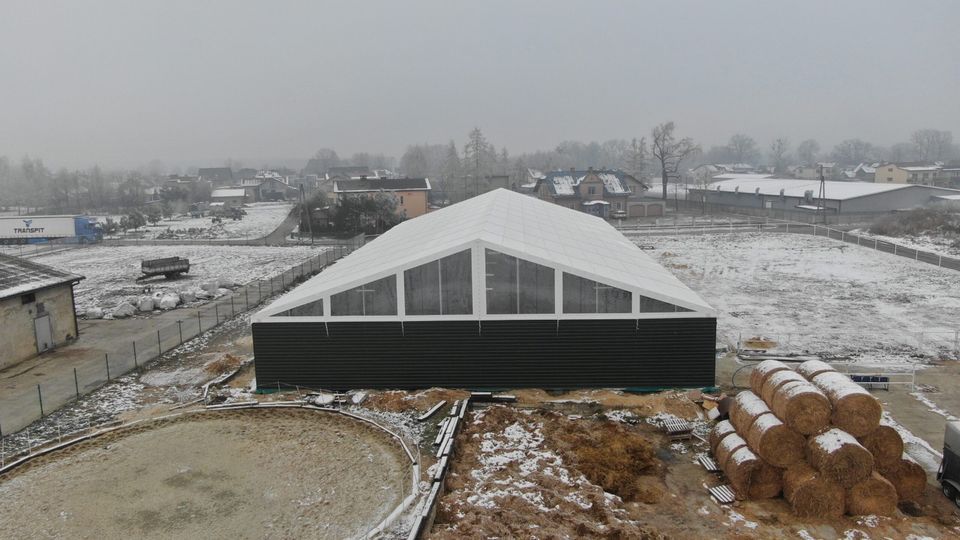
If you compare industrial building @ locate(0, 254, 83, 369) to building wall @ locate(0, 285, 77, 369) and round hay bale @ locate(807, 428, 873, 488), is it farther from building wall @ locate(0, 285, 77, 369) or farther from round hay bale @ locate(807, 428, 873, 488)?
round hay bale @ locate(807, 428, 873, 488)

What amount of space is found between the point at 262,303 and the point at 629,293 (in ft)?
68.6

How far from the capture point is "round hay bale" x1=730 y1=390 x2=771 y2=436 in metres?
13.1

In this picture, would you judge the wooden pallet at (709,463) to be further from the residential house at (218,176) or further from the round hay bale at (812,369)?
the residential house at (218,176)

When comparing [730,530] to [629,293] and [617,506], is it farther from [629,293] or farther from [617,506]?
[629,293]

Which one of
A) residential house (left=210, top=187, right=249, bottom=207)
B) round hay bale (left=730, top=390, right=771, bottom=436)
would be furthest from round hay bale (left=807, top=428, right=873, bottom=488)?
residential house (left=210, top=187, right=249, bottom=207)

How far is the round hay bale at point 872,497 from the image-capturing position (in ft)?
38.5

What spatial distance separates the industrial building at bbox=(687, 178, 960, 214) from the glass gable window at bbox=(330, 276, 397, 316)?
6235cm

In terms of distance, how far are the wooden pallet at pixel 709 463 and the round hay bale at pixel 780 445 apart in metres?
1.38

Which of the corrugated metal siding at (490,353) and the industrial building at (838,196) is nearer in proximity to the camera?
the corrugated metal siding at (490,353)

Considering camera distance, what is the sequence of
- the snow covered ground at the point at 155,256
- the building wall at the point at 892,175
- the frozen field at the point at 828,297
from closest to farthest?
the frozen field at the point at 828,297 → the snow covered ground at the point at 155,256 → the building wall at the point at 892,175

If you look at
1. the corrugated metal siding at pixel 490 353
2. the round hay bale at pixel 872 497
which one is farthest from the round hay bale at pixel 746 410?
the corrugated metal siding at pixel 490 353

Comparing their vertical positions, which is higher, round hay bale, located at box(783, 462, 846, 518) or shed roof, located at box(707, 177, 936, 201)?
shed roof, located at box(707, 177, 936, 201)

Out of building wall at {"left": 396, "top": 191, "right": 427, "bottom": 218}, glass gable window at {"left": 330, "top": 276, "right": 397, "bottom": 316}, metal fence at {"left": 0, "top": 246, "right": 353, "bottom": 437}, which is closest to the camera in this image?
glass gable window at {"left": 330, "top": 276, "right": 397, "bottom": 316}

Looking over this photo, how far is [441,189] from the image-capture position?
4168 inches
